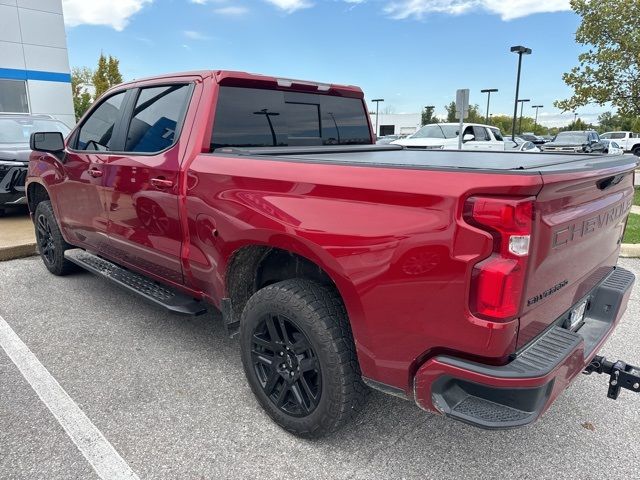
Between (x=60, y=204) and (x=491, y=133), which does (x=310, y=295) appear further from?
(x=491, y=133)

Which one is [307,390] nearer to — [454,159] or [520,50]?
[454,159]

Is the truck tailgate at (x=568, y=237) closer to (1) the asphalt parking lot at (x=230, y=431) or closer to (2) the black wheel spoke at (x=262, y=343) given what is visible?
(1) the asphalt parking lot at (x=230, y=431)

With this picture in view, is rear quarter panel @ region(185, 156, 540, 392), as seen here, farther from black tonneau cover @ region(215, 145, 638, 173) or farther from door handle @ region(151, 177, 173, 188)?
door handle @ region(151, 177, 173, 188)

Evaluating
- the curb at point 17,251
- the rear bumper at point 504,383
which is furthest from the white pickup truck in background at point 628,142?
the rear bumper at point 504,383

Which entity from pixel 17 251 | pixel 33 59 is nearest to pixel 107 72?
pixel 33 59

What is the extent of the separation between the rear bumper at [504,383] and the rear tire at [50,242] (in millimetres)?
4250

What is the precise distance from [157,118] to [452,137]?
1379 centimetres

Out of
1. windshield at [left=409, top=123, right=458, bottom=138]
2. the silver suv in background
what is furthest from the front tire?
windshield at [left=409, top=123, right=458, bottom=138]

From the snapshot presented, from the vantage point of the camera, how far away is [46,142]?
4176 mm

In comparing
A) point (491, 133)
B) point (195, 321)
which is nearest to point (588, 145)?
point (491, 133)

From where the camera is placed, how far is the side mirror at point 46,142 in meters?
4.16

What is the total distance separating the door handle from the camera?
3009 millimetres

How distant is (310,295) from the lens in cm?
235

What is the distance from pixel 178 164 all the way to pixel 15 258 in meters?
4.15
